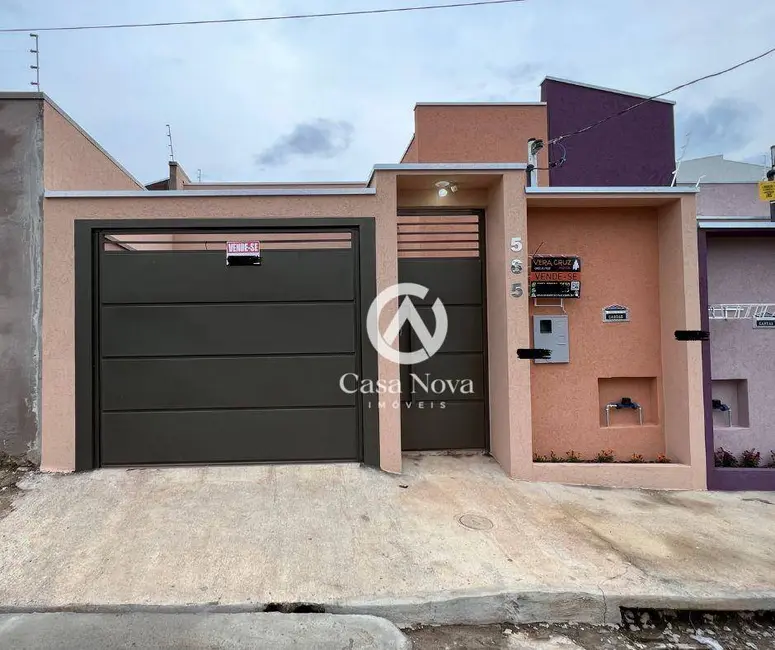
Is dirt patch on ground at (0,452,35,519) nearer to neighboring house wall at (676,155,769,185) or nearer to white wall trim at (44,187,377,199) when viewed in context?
white wall trim at (44,187,377,199)

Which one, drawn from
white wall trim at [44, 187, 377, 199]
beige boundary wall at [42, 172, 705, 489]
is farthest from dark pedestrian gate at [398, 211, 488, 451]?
white wall trim at [44, 187, 377, 199]

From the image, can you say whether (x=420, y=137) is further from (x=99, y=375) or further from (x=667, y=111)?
(x=99, y=375)

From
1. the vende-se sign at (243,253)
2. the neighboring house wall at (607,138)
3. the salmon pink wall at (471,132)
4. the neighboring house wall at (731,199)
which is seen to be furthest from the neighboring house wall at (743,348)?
the neighboring house wall at (731,199)

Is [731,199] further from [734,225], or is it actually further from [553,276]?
[553,276]

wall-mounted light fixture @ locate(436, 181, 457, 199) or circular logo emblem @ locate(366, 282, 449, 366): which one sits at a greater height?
wall-mounted light fixture @ locate(436, 181, 457, 199)

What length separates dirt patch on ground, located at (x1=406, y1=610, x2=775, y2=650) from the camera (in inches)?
100

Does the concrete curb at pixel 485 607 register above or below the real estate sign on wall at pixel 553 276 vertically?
below

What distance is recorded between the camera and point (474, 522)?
367 centimetres

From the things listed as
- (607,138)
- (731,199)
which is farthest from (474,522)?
(731,199)

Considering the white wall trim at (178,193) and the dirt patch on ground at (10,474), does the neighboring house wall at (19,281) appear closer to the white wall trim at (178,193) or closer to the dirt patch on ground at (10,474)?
the dirt patch on ground at (10,474)

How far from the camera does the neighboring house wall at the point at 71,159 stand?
4391 millimetres

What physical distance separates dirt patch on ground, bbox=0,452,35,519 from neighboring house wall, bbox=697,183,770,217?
1505cm

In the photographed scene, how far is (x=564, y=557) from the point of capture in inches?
125

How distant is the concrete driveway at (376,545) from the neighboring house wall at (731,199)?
10471 millimetres
